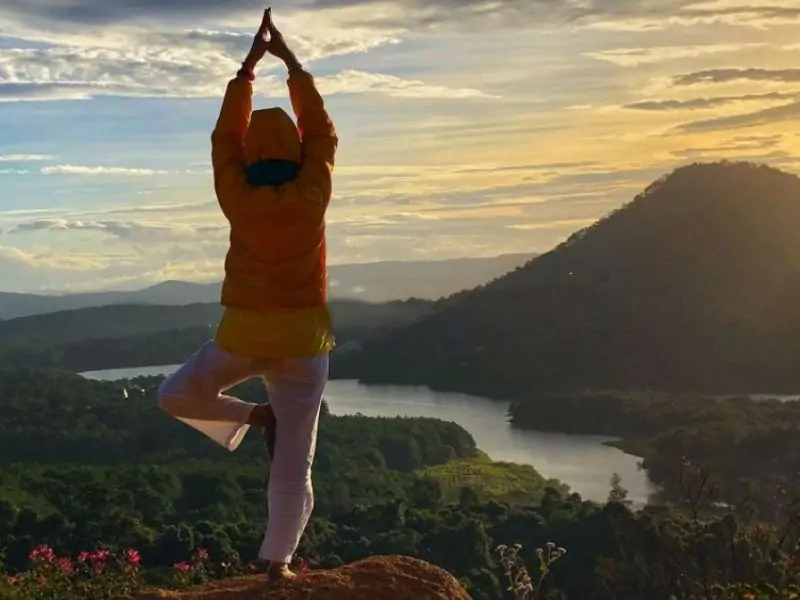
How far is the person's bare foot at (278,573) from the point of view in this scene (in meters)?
4.05

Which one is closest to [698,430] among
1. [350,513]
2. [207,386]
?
[350,513]

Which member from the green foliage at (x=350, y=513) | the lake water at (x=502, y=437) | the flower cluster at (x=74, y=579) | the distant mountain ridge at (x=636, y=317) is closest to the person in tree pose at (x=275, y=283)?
the flower cluster at (x=74, y=579)

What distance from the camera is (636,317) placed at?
6212 centimetres

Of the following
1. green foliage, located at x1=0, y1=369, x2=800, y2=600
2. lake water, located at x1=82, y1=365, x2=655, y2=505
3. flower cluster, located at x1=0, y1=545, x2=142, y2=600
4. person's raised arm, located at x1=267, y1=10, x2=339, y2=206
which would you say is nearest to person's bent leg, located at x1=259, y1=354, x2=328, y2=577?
person's raised arm, located at x1=267, y1=10, x2=339, y2=206

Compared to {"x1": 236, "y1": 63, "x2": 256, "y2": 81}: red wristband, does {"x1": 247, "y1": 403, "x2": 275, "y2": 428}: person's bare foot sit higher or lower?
lower

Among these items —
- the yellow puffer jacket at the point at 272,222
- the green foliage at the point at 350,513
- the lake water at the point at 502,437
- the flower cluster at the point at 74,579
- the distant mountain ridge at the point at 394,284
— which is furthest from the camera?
the distant mountain ridge at the point at 394,284

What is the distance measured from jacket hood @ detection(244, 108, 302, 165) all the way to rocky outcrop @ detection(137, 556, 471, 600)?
145 cm

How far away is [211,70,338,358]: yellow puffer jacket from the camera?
377 centimetres

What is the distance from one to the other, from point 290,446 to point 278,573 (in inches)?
18.2

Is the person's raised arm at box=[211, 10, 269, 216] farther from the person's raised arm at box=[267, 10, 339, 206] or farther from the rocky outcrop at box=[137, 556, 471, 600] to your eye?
the rocky outcrop at box=[137, 556, 471, 600]

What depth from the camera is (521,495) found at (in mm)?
30344

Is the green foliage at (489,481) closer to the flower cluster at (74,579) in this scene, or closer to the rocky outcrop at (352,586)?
the flower cluster at (74,579)

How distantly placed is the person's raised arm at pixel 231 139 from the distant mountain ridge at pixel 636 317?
159 feet

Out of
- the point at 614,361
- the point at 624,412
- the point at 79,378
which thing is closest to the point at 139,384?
the point at 79,378
